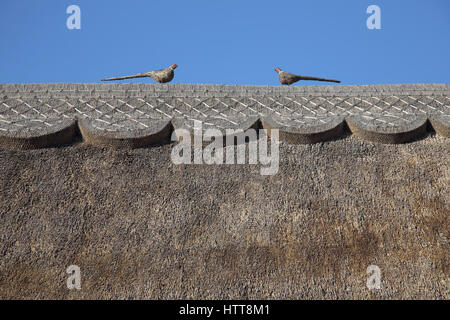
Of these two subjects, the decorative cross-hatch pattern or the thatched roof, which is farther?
the decorative cross-hatch pattern

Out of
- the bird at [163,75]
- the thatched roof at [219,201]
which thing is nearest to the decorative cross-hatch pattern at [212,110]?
the thatched roof at [219,201]

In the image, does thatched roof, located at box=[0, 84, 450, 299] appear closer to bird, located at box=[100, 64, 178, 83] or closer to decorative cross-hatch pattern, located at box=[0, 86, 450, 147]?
decorative cross-hatch pattern, located at box=[0, 86, 450, 147]

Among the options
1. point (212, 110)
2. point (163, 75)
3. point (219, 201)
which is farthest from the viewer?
point (163, 75)

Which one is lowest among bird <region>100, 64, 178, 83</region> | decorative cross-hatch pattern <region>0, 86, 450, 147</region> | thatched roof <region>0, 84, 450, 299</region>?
thatched roof <region>0, 84, 450, 299</region>

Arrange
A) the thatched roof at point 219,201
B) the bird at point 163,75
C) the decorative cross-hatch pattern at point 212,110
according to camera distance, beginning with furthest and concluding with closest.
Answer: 1. the bird at point 163,75
2. the decorative cross-hatch pattern at point 212,110
3. the thatched roof at point 219,201

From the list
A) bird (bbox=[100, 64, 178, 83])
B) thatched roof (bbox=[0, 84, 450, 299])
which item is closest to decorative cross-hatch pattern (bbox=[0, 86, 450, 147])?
thatched roof (bbox=[0, 84, 450, 299])

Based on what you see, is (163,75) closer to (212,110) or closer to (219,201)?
(212,110)

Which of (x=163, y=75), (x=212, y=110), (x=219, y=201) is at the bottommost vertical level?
(x=219, y=201)

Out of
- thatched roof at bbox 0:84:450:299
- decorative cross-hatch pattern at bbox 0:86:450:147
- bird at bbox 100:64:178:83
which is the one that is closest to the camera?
thatched roof at bbox 0:84:450:299

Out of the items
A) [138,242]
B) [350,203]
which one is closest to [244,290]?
[138,242]

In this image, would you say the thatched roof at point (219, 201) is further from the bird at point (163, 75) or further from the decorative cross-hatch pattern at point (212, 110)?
the bird at point (163, 75)

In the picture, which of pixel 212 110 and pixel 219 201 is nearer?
pixel 219 201

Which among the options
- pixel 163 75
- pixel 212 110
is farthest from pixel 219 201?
pixel 163 75

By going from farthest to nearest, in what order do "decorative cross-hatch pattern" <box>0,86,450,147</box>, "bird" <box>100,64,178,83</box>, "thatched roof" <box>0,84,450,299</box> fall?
"bird" <box>100,64,178,83</box>
"decorative cross-hatch pattern" <box>0,86,450,147</box>
"thatched roof" <box>0,84,450,299</box>
